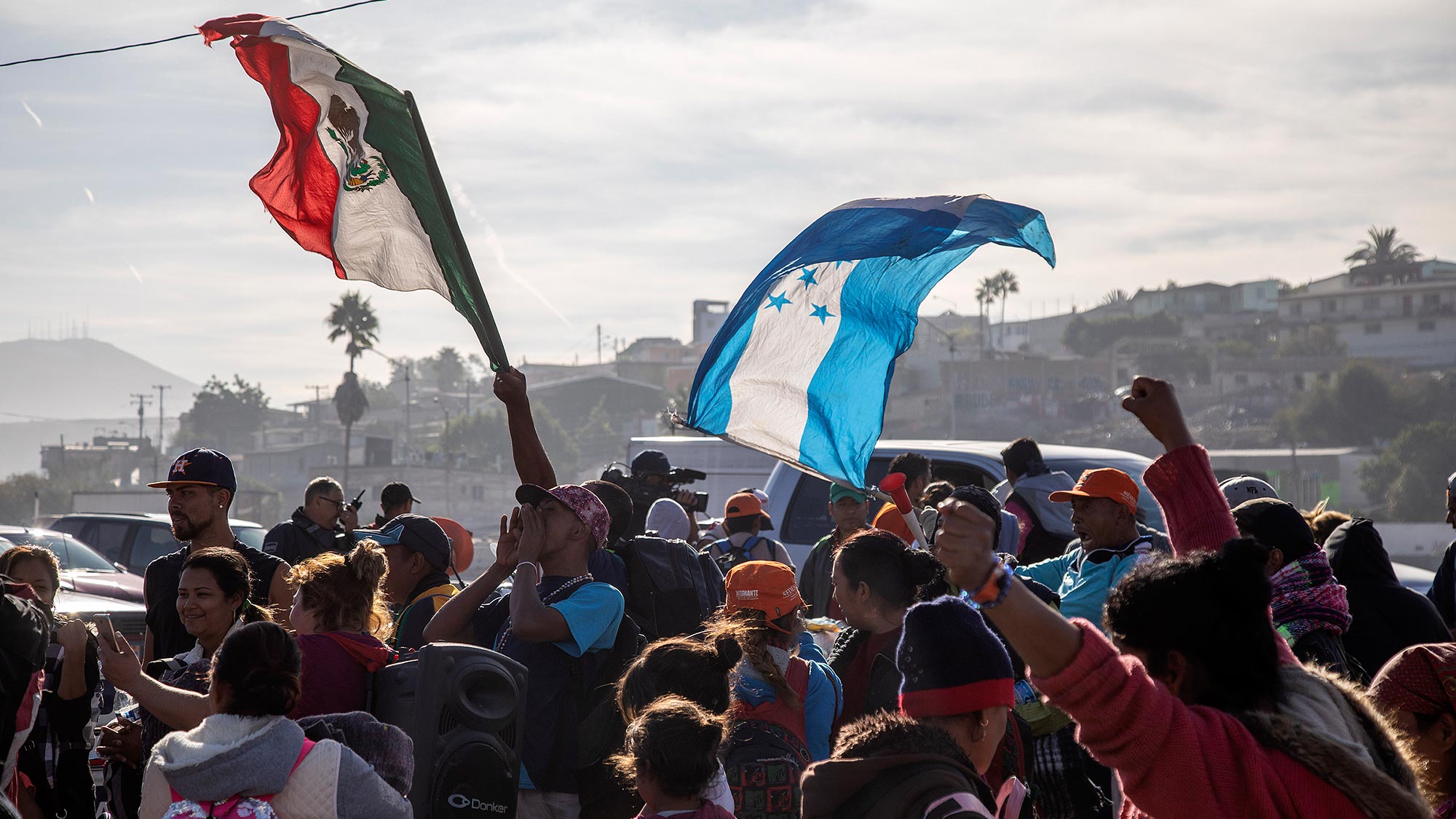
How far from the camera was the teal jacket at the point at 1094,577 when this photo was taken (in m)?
4.91

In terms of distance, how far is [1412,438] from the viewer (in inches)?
2349

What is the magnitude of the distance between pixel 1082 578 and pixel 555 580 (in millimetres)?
2188

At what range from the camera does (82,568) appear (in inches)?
488

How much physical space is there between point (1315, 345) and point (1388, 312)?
7749 millimetres

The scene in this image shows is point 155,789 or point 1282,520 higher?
point 1282,520

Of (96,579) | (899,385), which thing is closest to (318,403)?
(899,385)

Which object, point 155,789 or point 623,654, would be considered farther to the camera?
point 623,654

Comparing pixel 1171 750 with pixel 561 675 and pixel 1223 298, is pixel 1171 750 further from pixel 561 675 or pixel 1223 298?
pixel 1223 298

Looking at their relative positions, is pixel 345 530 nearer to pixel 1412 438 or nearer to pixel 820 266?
pixel 820 266

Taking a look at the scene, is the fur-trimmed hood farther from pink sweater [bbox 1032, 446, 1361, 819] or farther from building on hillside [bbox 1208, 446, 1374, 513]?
building on hillside [bbox 1208, 446, 1374, 513]

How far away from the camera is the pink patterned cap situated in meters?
4.61

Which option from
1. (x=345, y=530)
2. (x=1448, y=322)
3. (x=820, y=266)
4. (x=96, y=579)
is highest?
(x=1448, y=322)

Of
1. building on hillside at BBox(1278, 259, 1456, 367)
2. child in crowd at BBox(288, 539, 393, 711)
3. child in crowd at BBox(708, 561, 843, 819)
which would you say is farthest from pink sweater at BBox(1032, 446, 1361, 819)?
building on hillside at BBox(1278, 259, 1456, 367)

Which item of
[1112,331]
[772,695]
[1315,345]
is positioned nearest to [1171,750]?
[772,695]
